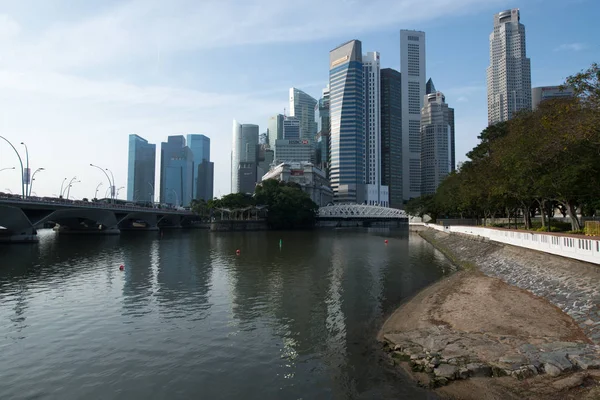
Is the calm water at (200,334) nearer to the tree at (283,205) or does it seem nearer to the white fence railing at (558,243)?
the white fence railing at (558,243)

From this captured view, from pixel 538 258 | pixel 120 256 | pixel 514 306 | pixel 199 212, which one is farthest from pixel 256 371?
pixel 199 212

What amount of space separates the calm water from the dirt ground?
5.32 feet

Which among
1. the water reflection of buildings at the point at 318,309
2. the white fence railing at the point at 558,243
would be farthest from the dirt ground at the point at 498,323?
the white fence railing at the point at 558,243

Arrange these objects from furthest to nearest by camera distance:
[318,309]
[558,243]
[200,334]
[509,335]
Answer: [558,243] < [318,309] < [200,334] < [509,335]

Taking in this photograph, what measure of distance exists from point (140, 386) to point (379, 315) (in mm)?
14468

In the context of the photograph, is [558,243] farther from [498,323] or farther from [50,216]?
[50,216]

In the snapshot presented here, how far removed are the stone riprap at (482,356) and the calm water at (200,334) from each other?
3.92ft

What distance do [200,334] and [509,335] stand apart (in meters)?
15.3

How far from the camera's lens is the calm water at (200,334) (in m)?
14.2

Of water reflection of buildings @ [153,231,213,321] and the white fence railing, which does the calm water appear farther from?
A: the white fence railing

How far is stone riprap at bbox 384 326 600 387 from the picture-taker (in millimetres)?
13203

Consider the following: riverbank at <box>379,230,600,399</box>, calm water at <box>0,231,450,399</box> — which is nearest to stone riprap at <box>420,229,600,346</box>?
riverbank at <box>379,230,600,399</box>

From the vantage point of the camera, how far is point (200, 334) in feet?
66.1

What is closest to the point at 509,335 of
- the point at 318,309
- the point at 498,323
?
the point at 498,323
